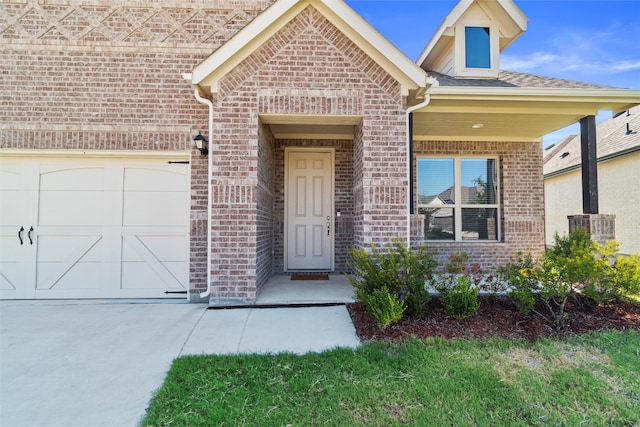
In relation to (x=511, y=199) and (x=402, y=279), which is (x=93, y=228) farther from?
(x=511, y=199)

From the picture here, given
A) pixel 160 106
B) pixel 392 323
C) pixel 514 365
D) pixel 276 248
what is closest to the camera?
pixel 514 365

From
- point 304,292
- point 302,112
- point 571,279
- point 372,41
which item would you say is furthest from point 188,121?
point 571,279

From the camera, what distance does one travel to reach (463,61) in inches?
270

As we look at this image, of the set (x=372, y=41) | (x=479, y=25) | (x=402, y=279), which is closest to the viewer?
(x=402, y=279)

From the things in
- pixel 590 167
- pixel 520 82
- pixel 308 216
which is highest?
pixel 520 82

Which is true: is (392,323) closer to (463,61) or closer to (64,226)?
(64,226)

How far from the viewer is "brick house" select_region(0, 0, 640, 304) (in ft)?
15.7

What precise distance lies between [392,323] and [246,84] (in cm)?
397

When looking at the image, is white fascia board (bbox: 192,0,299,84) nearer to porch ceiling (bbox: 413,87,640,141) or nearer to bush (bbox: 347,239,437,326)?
porch ceiling (bbox: 413,87,640,141)

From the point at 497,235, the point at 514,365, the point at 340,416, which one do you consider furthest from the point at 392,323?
the point at 497,235

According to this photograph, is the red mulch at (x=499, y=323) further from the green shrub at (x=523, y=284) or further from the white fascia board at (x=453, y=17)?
the white fascia board at (x=453, y=17)

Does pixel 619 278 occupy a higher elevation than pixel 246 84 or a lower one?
lower

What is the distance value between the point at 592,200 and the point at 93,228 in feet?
28.3

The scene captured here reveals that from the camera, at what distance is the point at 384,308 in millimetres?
3686
